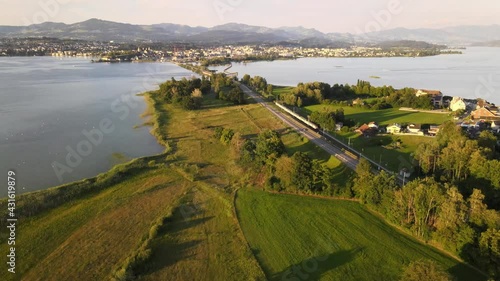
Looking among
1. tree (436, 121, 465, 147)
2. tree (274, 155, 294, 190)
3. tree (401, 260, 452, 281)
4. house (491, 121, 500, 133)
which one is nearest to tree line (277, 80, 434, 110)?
Answer: house (491, 121, 500, 133)

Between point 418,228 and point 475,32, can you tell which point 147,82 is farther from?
point 475,32

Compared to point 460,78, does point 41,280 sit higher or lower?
lower

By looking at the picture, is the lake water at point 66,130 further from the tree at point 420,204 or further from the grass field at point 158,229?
the tree at point 420,204

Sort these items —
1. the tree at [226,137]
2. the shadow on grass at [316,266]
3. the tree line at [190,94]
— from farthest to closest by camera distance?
the tree line at [190,94] → the tree at [226,137] → the shadow on grass at [316,266]

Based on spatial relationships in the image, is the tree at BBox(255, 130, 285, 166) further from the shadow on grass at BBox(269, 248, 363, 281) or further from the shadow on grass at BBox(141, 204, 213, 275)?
the shadow on grass at BBox(269, 248, 363, 281)

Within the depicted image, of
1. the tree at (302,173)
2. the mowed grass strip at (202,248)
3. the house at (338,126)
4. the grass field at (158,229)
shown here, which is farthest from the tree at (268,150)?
the house at (338,126)

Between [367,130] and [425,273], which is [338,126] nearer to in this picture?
[367,130]

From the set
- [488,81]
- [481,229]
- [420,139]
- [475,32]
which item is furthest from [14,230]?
[475,32]
